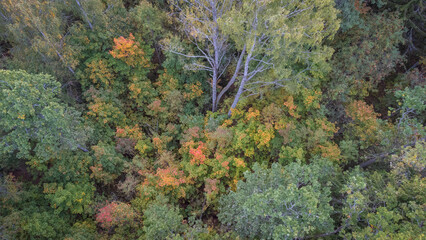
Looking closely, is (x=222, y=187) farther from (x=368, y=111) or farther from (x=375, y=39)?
(x=375, y=39)

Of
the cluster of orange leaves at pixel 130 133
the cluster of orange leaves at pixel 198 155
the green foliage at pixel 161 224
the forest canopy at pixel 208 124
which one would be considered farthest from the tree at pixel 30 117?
the cluster of orange leaves at pixel 198 155

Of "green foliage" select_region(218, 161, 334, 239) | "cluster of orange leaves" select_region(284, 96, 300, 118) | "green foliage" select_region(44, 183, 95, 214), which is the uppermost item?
"green foliage" select_region(44, 183, 95, 214)

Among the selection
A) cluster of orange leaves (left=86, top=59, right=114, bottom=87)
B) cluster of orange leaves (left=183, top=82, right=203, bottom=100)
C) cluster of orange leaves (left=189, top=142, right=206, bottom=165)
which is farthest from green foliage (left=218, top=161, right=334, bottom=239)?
cluster of orange leaves (left=86, top=59, right=114, bottom=87)

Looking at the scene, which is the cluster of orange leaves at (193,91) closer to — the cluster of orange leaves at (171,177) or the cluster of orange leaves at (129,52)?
the cluster of orange leaves at (129,52)

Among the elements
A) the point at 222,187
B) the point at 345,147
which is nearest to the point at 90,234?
the point at 222,187

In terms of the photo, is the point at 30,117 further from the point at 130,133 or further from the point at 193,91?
the point at 193,91

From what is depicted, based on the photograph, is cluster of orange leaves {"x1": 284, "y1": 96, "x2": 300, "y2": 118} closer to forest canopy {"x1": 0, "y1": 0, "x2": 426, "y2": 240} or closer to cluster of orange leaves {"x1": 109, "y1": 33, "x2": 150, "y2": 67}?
forest canopy {"x1": 0, "y1": 0, "x2": 426, "y2": 240}
